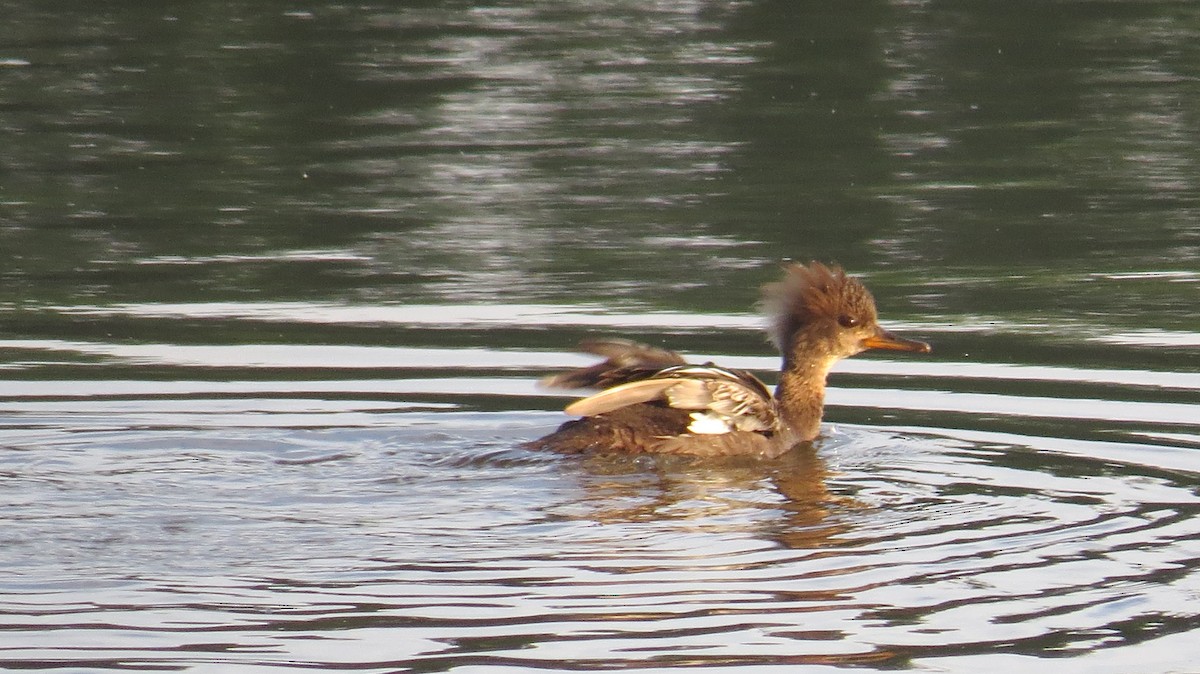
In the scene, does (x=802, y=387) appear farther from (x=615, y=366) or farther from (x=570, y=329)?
(x=570, y=329)

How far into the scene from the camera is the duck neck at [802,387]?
9914 mm

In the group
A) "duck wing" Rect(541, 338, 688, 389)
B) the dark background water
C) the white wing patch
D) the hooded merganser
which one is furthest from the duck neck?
"duck wing" Rect(541, 338, 688, 389)

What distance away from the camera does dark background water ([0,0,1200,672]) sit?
21.6 feet

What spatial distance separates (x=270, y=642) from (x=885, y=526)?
97.2 inches

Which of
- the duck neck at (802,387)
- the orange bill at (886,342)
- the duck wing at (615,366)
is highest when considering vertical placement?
the duck wing at (615,366)

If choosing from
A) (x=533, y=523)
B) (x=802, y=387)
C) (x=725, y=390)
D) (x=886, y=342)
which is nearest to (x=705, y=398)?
(x=725, y=390)

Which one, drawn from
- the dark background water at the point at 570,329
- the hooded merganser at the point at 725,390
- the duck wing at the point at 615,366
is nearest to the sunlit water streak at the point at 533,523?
the dark background water at the point at 570,329

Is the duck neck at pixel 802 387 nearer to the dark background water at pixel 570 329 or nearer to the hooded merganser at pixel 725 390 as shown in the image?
the hooded merganser at pixel 725 390

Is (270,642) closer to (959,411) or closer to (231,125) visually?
(959,411)

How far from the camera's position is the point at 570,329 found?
36.8ft

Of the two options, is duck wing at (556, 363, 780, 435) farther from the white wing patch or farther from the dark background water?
the dark background water

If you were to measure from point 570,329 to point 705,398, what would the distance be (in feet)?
6.88

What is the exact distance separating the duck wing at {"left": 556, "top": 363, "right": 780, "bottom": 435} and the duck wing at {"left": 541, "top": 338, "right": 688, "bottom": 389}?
0.22 feet

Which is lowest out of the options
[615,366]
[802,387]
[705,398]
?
[802,387]
